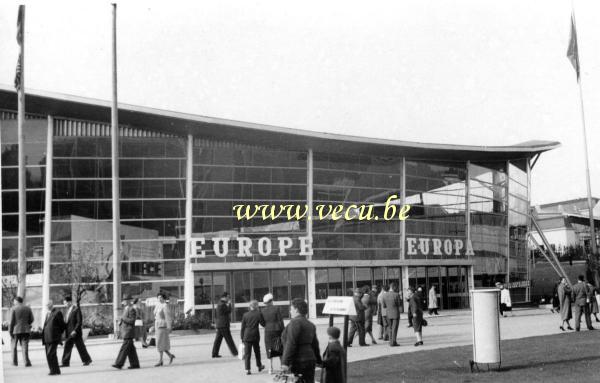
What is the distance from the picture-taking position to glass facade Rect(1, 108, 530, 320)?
31.7 metres

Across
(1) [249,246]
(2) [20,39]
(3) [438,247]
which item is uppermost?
(2) [20,39]

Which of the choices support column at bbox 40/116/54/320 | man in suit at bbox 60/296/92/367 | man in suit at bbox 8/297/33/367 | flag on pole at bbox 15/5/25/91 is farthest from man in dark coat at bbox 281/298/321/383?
support column at bbox 40/116/54/320

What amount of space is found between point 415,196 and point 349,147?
562cm

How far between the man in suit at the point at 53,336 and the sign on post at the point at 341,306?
6924mm

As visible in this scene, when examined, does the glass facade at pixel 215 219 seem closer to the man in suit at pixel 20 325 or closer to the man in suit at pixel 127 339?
the man in suit at pixel 20 325

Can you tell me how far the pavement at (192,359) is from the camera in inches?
551

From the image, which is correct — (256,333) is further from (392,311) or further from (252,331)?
(392,311)

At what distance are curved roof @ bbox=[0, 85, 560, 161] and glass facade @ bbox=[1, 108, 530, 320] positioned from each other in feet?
1.78

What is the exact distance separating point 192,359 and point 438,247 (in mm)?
24058

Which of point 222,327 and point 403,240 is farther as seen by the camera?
point 403,240

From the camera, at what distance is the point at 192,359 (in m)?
17.5

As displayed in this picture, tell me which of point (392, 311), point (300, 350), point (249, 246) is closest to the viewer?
point (300, 350)

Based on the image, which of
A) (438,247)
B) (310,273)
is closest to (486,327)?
(310,273)

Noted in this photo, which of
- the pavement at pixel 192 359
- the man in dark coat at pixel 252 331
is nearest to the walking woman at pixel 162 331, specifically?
the pavement at pixel 192 359
